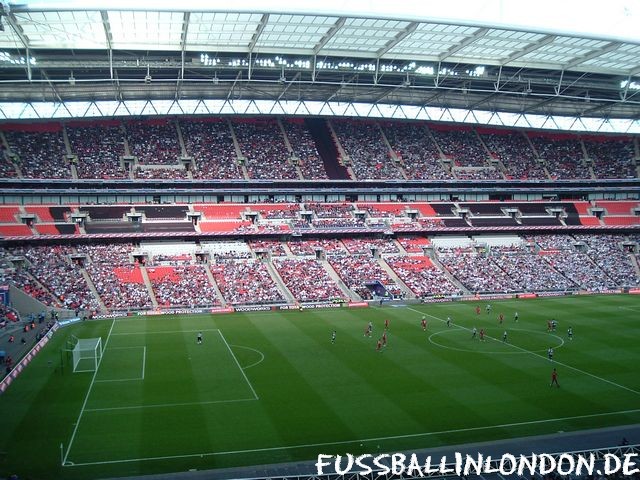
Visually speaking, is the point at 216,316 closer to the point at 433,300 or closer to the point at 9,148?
the point at 433,300

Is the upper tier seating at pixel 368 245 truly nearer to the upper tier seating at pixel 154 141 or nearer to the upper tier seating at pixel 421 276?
the upper tier seating at pixel 421 276

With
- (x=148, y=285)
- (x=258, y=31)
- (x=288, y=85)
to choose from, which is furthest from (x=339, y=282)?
(x=258, y=31)

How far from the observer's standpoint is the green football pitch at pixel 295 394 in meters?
20.4

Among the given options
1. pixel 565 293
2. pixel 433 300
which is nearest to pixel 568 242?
pixel 565 293

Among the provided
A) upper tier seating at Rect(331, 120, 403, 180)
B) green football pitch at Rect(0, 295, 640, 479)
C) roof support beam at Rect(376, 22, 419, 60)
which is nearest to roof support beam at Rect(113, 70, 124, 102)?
roof support beam at Rect(376, 22, 419, 60)

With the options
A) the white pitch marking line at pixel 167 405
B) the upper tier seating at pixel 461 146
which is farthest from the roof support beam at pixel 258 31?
the upper tier seating at pixel 461 146

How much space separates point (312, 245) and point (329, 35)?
22.0m

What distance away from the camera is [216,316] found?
47.8 metres

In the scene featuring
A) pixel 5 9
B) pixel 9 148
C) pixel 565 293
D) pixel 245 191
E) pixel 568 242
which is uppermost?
pixel 5 9

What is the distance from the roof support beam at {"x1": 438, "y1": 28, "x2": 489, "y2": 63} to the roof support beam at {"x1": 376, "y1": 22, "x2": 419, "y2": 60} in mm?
5180

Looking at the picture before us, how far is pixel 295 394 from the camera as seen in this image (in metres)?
26.1

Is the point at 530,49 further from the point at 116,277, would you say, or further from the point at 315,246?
the point at 116,277

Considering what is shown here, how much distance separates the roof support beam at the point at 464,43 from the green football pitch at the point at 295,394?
22.8 metres

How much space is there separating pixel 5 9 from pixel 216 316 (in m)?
25.8
